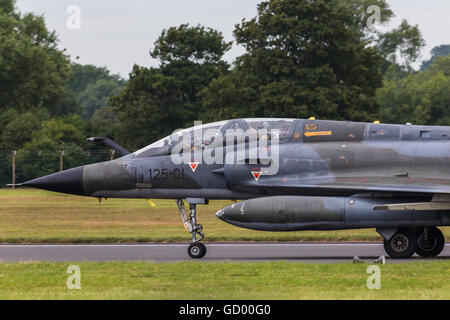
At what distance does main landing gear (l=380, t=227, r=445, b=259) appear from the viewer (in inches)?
656

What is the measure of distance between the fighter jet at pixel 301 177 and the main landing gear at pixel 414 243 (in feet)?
0.06

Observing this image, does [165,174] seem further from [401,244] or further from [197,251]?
[401,244]

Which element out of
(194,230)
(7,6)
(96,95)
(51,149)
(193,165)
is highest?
(7,6)

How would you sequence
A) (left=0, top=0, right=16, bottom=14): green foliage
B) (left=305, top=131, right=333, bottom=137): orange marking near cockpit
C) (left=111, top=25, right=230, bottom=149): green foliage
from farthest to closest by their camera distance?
(left=0, top=0, right=16, bottom=14): green foliage < (left=111, top=25, right=230, bottom=149): green foliage < (left=305, top=131, right=333, bottom=137): orange marking near cockpit

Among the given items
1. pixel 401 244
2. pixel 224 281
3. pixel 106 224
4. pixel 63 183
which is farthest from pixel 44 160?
pixel 224 281

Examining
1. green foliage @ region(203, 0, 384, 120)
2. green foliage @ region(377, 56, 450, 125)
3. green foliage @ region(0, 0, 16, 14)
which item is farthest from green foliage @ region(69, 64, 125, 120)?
green foliage @ region(203, 0, 384, 120)

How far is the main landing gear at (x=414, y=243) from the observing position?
54.7 feet

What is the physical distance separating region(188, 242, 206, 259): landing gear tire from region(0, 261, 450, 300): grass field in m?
2.22

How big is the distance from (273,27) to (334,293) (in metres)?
41.4

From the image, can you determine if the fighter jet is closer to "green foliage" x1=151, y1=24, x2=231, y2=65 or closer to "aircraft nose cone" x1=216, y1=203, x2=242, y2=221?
"aircraft nose cone" x1=216, y1=203, x2=242, y2=221

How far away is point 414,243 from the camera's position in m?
16.8

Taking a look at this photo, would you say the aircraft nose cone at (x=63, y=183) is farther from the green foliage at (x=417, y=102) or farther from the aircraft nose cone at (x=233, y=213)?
the green foliage at (x=417, y=102)

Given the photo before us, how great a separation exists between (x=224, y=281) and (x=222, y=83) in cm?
4412

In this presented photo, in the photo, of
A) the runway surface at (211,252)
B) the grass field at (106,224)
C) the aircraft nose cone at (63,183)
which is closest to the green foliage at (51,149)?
the grass field at (106,224)
